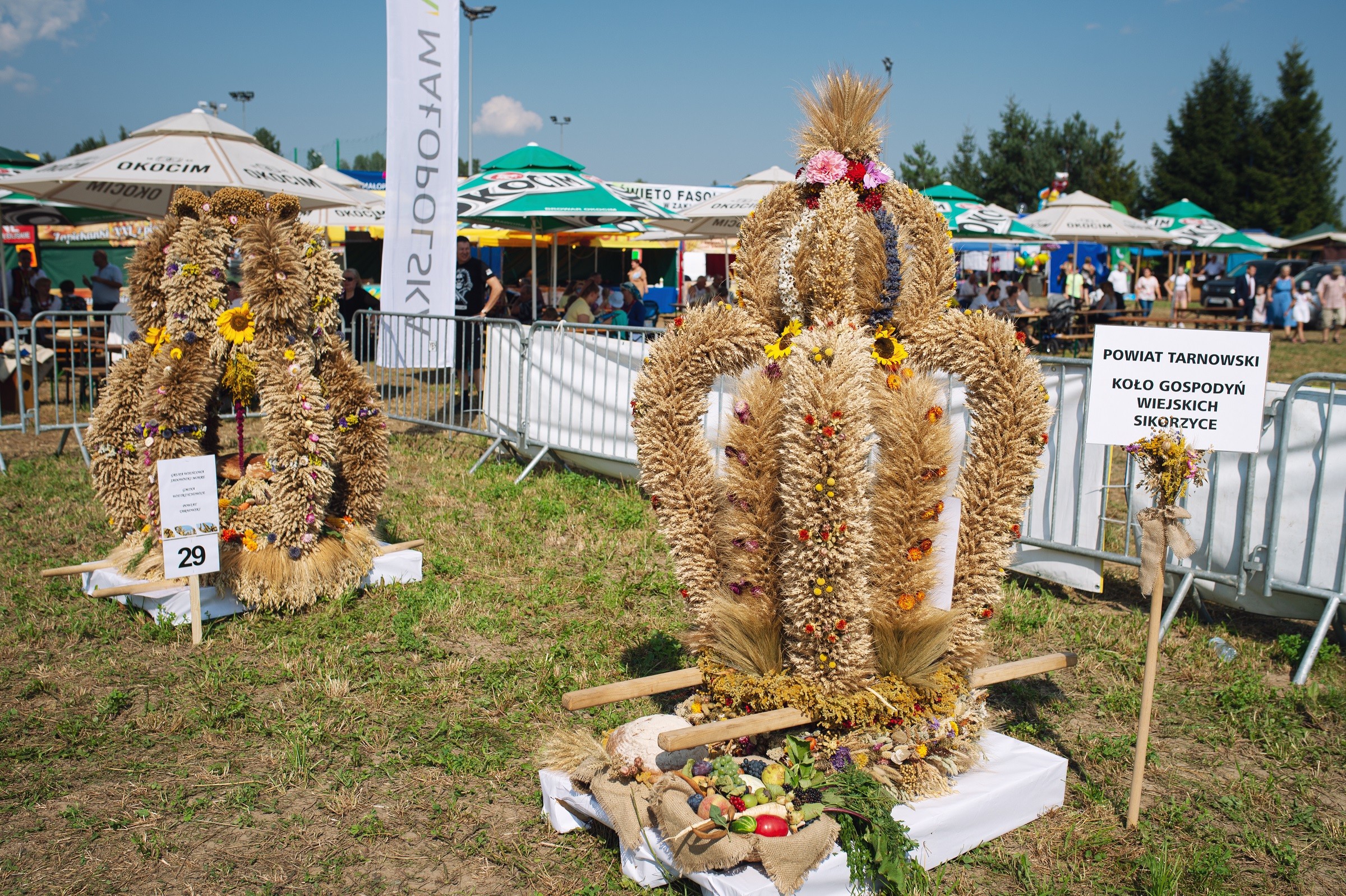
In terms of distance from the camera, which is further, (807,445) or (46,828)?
(46,828)

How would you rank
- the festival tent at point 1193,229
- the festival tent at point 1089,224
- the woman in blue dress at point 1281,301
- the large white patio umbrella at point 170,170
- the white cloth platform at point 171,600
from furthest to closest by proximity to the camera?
the woman in blue dress at point 1281,301 < the festival tent at point 1193,229 < the festival tent at point 1089,224 < the large white patio umbrella at point 170,170 < the white cloth platform at point 171,600

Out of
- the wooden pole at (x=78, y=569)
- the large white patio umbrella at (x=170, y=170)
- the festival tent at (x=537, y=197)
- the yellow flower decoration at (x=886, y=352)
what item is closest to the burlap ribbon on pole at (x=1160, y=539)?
the yellow flower decoration at (x=886, y=352)

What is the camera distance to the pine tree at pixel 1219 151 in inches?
1934

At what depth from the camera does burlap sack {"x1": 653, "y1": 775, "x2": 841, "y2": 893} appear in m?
2.92

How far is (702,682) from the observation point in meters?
3.60

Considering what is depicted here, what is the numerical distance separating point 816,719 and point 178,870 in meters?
2.26

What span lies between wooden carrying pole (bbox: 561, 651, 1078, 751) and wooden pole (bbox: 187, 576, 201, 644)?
8.49 ft

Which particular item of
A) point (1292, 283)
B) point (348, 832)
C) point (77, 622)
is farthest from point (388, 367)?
point (1292, 283)

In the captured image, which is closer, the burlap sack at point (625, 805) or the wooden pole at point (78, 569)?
the burlap sack at point (625, 805)

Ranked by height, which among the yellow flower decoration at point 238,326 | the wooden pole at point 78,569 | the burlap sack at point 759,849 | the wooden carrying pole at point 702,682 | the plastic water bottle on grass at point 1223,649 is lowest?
the plastic water bottle on grass at point 1223,649

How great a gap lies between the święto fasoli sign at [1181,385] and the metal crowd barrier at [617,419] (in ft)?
2.44

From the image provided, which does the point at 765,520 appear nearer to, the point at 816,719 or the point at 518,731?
the point at 816,719

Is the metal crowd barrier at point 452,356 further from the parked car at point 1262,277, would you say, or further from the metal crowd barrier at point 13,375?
the parked car at point 1262,277

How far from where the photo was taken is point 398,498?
25.9 feet
